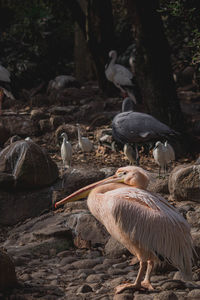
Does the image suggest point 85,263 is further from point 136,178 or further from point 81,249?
point 136,178

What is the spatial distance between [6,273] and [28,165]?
3.31 meters

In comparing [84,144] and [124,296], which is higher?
[84,144]

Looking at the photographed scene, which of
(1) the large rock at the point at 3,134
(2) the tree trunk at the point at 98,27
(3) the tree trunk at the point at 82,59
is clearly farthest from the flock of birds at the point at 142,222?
(3) the tree trunk at the point at 82,59

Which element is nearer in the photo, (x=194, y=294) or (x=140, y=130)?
(x=194, y=294)

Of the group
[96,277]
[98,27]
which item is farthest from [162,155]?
[98,27]

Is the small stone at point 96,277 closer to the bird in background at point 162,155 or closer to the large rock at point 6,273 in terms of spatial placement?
the large rock at point 6,273

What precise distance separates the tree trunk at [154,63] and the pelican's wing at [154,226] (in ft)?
17.0

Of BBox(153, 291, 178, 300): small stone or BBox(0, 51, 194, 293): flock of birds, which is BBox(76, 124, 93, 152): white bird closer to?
BBox(0, 51, 194, 293): flock of birds

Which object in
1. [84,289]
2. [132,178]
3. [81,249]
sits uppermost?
→ [132,178]

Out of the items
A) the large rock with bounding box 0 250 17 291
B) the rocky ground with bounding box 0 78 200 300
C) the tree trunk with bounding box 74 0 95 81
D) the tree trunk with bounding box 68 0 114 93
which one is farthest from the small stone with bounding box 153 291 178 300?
the tree trunk with bounding box 74 0 95 81

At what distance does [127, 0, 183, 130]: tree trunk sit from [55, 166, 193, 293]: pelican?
16.7 feet

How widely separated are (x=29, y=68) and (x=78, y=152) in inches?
299

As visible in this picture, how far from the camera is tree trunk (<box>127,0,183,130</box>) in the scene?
29.7 ft

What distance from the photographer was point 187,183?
6.29m
